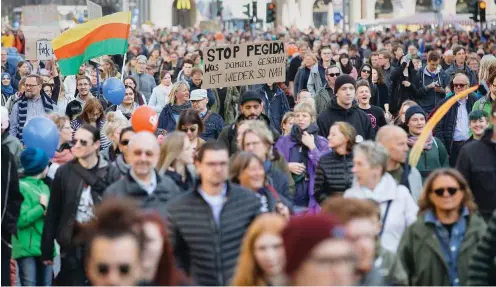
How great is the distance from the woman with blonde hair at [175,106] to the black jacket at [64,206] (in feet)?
17.8

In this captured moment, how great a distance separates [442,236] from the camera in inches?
325

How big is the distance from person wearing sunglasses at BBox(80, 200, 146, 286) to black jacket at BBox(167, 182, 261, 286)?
1952 mm

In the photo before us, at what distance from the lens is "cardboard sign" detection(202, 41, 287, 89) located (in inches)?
642

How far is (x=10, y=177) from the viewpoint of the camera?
980 centimetres

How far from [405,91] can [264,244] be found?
13.6m

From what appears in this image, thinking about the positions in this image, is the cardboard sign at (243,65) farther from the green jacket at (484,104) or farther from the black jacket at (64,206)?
the black jacket at (64,206)

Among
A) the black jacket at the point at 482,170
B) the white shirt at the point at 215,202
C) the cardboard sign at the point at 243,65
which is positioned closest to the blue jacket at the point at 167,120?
the cardboard sign at the point at 243,65

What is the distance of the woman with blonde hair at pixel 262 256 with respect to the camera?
6551mm

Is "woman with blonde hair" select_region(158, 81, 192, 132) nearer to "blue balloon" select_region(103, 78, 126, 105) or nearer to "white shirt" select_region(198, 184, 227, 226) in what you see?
"blue balloon" select_region(103, 78, 126, 105)

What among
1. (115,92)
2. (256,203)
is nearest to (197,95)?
(115,92)

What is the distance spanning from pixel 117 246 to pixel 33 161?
15.9ft

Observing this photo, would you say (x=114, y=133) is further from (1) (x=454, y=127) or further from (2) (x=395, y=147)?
(1) (x=454, y=127)

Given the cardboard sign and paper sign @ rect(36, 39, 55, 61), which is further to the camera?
paper sign @ rect(36, 39, 55, 61)

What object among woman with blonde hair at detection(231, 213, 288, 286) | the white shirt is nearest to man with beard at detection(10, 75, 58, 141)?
the white shirt
